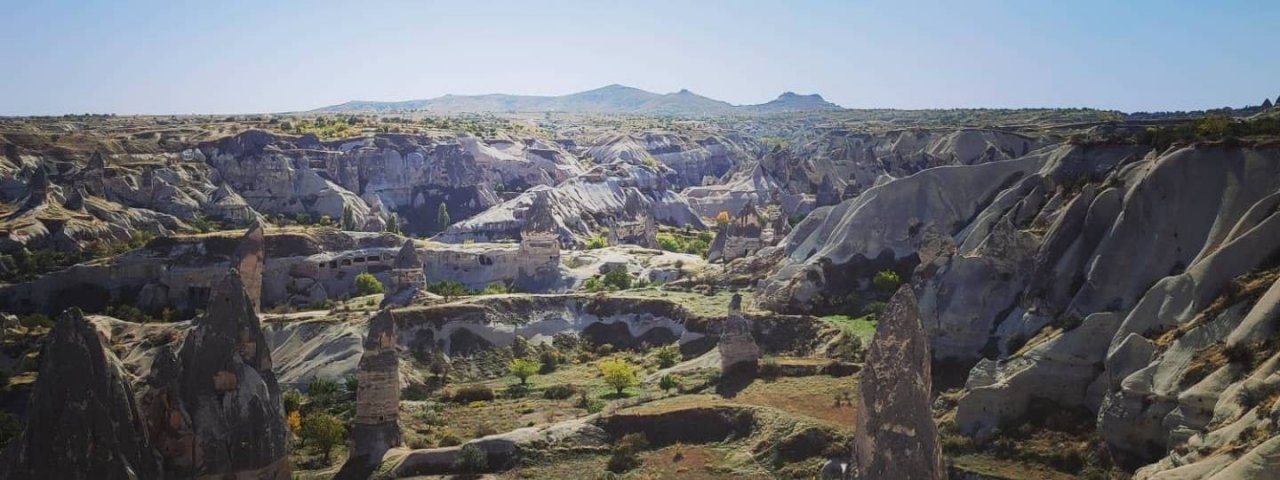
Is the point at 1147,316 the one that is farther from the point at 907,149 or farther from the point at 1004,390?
the point at 907,149

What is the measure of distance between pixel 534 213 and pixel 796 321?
29.0 metres

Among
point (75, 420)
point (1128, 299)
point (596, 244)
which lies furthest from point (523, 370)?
point (596, 244)

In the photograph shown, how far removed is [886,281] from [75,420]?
3855 centimetres

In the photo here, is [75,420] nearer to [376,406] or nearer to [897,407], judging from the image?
[897,407]

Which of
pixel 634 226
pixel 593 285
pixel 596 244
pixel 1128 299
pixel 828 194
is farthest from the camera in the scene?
pixel 634 226

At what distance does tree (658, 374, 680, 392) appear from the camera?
40719 millimetres

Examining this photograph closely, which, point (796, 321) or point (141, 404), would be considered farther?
point (796, 321)

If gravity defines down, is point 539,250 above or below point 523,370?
above

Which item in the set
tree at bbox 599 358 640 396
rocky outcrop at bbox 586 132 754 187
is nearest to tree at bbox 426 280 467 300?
tree at bbox 599 358 640 396

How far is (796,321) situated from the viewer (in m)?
47.2

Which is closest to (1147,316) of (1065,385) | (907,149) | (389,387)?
(1065,385)

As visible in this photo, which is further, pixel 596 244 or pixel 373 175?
pixel 373 175

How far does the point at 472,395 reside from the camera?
142 feet

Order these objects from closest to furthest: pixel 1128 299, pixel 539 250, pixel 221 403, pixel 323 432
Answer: pixel 221 403 → pixel 1128 299 → pixel 323 432 → pixel 539 250
